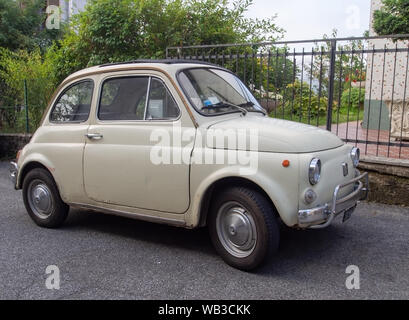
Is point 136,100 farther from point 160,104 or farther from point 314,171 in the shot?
point 314,171

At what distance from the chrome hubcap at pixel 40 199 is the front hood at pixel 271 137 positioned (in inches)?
93.8

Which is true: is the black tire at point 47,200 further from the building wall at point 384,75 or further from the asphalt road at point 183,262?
the building wall at point 384,75

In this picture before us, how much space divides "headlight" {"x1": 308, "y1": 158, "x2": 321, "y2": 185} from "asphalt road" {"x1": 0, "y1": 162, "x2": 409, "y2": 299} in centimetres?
87

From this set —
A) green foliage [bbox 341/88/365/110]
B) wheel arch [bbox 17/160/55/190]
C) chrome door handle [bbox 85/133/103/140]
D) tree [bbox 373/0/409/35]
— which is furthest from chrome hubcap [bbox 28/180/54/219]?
green foliage [bbox 341/88/365/110]

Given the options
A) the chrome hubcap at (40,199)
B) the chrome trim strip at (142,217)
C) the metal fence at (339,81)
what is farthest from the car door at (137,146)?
the metal fence at (339,81)

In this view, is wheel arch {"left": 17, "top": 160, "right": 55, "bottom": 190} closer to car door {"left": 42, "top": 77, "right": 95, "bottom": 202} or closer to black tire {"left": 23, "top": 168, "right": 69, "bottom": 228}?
black tire {"left": 23, "top": 168, "right": 69, "bottom": 228}

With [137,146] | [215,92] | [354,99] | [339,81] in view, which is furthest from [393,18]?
[354,99]

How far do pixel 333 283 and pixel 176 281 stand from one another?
53.0 inches

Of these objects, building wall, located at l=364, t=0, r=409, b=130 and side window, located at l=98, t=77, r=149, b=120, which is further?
building wall, located at l=364, t=0, r=409, b=130

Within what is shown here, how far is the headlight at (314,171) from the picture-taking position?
11.8 feet

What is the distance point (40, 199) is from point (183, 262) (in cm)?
221

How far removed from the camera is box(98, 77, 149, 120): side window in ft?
14.9
